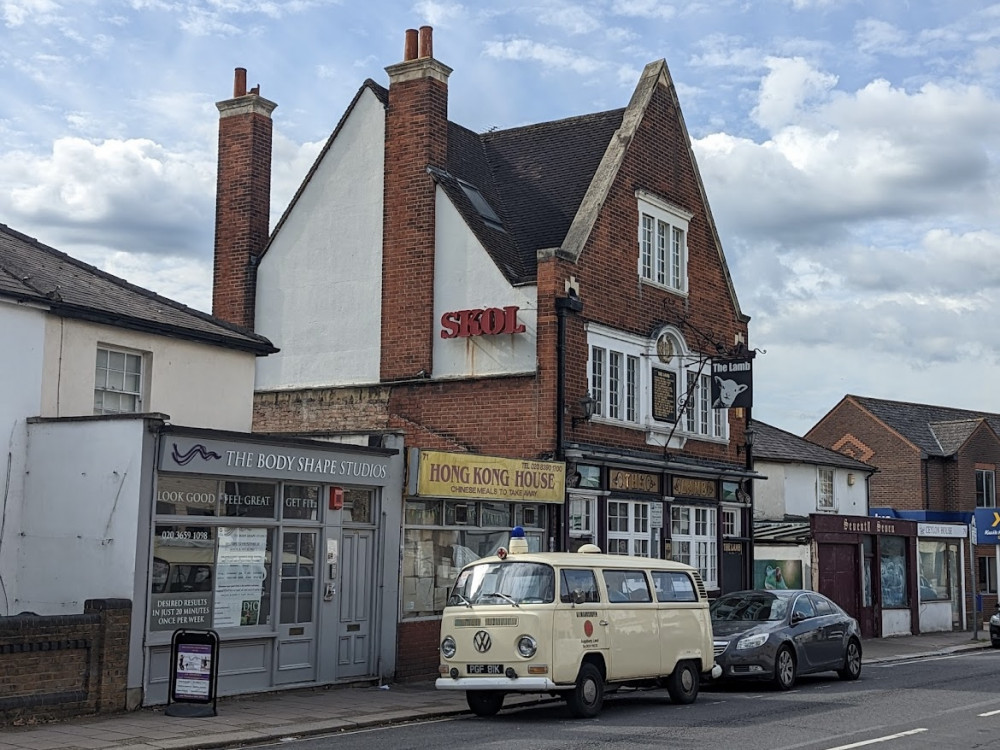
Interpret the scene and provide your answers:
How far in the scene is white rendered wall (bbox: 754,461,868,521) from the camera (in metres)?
38.7

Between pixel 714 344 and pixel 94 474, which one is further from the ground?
pixel 714 344

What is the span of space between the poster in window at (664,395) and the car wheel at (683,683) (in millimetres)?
10101

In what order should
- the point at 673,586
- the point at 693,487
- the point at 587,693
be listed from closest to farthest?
the point at 587,693
the point at 673,586
the point at 693,487

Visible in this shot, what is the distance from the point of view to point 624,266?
2569cm

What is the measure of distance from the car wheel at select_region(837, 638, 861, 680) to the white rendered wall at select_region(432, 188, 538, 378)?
25.0 feet

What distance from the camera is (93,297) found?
18250 millimetres

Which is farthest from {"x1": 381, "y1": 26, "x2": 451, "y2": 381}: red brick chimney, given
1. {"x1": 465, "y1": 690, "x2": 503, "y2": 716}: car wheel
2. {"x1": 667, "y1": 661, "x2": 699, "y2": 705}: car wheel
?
{"x1": 465, "y1": 690, "x2": 503, "y2": 716}: car wheel

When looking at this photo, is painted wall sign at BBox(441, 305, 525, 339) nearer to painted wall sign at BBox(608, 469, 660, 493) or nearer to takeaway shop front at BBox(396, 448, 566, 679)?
takeaway shop front at BBox(396, 448, 566, 679)

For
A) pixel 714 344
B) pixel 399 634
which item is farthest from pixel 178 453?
pixel 714 344

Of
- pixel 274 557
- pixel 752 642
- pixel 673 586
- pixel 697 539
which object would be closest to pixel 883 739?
pixel 673 586

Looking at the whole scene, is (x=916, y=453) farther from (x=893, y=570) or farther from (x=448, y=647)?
(x=448, y=647)

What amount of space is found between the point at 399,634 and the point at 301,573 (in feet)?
7.46

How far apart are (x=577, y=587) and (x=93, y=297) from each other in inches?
338

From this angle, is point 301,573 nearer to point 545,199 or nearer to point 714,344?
point 545,199
